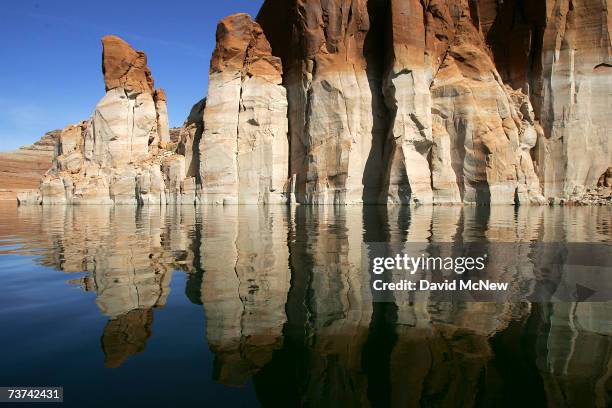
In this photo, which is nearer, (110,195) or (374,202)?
(374,202)

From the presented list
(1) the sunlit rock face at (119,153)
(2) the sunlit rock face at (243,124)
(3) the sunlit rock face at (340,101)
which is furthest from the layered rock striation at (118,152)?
(3) the sunlit rock face at (340,101)

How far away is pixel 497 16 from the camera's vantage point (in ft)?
115

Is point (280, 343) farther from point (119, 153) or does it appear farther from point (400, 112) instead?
point (119, 153)

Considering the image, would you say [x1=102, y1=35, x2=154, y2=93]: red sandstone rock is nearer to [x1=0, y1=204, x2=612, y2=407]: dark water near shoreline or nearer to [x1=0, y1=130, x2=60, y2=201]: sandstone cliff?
[x1=0, y1=130, x2=60, y2=201]: sandstone cliff

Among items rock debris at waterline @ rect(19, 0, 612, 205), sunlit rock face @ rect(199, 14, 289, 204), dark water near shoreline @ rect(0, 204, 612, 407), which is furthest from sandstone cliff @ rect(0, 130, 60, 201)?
dark water near shoreline @ rect(0, 204, 612, 407)

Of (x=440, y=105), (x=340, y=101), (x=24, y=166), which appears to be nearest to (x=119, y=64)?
(x=340, y=101)

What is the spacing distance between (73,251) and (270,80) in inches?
1098

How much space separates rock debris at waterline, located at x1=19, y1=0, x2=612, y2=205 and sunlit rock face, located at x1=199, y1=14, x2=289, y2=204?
3.9 inches

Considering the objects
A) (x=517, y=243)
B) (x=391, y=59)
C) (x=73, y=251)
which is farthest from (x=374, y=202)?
(x=73, y=251)

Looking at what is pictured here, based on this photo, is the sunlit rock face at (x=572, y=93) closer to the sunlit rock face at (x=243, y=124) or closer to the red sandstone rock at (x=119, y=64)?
the sunlit rock face at (x=243, y=124)

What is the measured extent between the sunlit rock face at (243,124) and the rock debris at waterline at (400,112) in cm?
10

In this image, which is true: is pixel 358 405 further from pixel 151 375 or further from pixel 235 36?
pixel 235 36

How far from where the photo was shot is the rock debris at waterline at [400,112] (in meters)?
29.4

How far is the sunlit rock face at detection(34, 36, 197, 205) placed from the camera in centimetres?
3569
